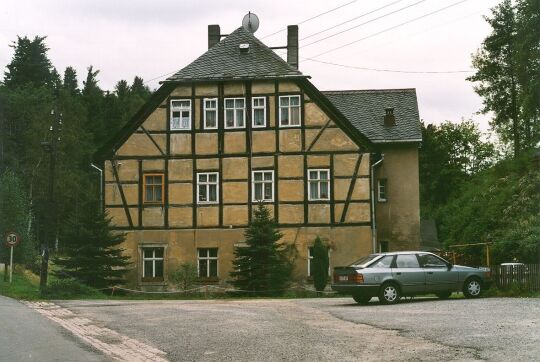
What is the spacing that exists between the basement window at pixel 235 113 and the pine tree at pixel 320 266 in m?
6.54

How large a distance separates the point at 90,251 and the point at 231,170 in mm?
7362

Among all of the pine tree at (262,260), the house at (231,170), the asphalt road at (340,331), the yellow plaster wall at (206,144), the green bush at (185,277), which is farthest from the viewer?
the yellow plaster wall at (206,144)

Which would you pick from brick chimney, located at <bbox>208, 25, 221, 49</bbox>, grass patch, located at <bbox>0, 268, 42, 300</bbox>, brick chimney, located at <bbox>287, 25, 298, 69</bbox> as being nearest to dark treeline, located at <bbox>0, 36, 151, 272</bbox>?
grass patch, located at <bbox>0, 268, 42, 300</bbox>

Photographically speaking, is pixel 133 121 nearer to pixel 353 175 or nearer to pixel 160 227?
pixel 160 227

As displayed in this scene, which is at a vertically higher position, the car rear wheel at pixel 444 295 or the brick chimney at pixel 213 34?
the brick chimney at pixel 213 34

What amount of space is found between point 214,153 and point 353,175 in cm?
625

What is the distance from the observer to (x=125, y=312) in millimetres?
21266

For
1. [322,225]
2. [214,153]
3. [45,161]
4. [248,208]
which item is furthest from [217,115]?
[45,161]

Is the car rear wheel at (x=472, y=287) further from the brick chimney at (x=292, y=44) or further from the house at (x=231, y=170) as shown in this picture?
the brick chimney at (x=292, y=44)

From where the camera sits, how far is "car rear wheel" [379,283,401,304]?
2397 centimetres

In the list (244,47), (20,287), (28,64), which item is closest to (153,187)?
(20,287)

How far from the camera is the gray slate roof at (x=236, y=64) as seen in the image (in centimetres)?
3866

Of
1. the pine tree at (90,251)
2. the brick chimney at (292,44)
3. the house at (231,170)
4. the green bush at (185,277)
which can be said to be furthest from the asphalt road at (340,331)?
the brick chimney at (292,44)

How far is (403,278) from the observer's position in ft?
79.8
